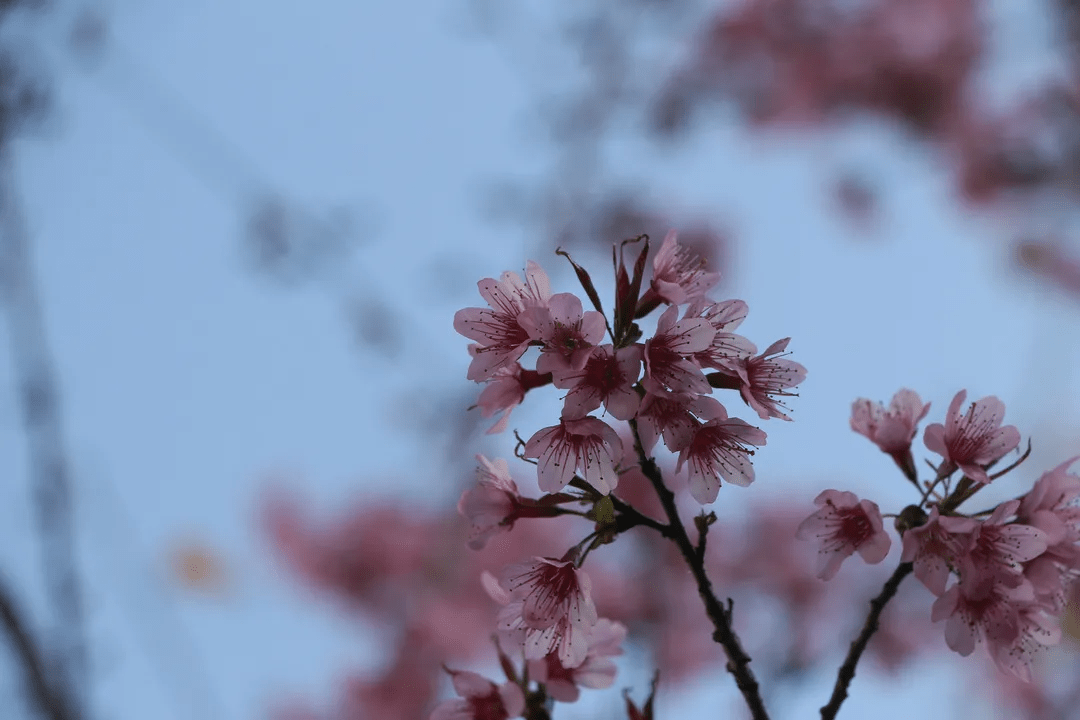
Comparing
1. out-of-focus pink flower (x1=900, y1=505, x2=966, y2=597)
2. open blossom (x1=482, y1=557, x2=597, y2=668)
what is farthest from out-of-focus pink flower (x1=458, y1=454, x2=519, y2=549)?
out-of-focus pink flower (x1=900, y1=505, x2=966, y2=597)

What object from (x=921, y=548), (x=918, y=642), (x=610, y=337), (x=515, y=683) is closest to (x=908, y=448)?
(x=921, y=548)

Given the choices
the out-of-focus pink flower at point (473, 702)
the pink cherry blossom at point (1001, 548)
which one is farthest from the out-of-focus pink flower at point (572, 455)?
the pink cherry blossom at point (1001, 548)

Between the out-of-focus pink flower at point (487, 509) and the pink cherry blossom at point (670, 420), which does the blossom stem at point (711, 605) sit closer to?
the pink cherry blossom at point (670, 420)

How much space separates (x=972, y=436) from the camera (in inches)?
60.2

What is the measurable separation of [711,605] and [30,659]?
7.02 ft

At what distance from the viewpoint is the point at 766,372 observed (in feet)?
4.86

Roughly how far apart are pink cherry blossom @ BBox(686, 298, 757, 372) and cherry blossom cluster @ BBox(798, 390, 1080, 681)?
249 mm

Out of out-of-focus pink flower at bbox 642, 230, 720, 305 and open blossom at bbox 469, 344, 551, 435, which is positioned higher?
out-of-focus pink flower at bbox 642, 230, 720, 305

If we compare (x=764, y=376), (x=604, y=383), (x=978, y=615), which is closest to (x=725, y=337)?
(x=764, y=376)

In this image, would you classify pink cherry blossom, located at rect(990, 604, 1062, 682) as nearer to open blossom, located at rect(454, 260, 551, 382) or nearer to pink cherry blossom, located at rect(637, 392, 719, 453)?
pink cherry blossom, located at rect(637, 392, 719, 453)

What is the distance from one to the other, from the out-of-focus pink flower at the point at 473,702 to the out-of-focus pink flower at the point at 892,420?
0.77 meters

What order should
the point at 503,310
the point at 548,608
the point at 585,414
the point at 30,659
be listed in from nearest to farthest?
the point at 585,414 < the point at 548,608 < the point at 503,310 < the point at 30,659

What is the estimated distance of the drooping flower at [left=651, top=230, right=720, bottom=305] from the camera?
144cm

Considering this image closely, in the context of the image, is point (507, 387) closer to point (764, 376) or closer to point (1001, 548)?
point (764, 376)
